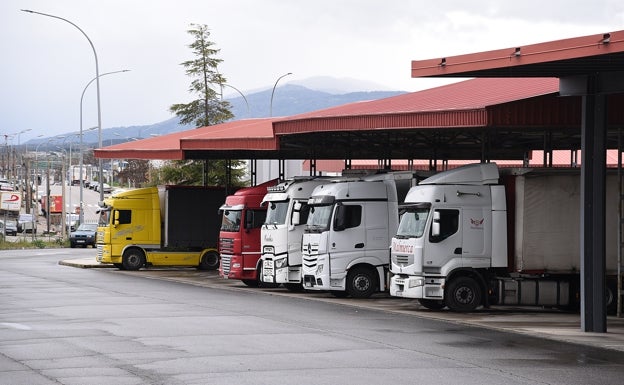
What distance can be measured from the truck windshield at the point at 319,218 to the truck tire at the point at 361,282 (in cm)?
138

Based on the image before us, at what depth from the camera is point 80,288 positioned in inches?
1313

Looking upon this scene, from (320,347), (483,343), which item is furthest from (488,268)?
(320,347)

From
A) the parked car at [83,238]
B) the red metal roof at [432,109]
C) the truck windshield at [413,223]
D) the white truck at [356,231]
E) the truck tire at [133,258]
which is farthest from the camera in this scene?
the parked car at [83,238]

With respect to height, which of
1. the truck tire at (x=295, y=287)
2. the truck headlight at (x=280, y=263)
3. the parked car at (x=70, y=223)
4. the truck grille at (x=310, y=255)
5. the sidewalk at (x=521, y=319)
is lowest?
the sidewalk at (x=521, y=319)

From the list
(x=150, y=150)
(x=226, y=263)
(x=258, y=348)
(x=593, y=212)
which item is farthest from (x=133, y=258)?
(x=258, y=348)

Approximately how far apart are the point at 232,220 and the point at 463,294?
1214 centimetres

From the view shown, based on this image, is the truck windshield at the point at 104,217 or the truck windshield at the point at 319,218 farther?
the truck windshield at the point at 104,217

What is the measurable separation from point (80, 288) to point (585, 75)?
16.6 metres

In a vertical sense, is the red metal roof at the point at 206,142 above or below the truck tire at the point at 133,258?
above

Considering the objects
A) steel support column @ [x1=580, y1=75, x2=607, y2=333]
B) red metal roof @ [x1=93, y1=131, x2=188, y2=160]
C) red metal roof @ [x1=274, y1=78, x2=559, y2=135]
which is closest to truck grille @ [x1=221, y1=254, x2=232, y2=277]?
red metal roof @ [x1=274, y1=78, x2=559, y2=135]

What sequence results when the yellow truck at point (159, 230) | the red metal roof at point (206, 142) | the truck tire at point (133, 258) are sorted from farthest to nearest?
the truck tire at point (133, 258) < the yellow truck at point (159, 230) < the red metal roof at point (206, 142)

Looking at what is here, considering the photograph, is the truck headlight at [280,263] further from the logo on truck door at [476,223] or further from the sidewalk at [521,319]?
the logo on truck door at [476,223]

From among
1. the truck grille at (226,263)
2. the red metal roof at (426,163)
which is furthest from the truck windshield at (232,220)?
the red metal roof at (426,163)

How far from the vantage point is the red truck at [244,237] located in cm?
3666
